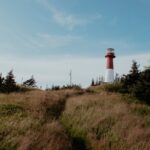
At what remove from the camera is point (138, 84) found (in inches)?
1275

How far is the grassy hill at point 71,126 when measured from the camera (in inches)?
643

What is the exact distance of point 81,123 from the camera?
20.2 metres

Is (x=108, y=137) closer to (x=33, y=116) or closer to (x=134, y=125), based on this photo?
(x=134, y=125)

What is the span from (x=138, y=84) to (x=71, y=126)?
1371cm

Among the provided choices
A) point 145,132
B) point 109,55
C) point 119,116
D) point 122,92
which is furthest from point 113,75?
point 145,132

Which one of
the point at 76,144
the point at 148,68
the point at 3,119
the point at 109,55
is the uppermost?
the point at 109,55

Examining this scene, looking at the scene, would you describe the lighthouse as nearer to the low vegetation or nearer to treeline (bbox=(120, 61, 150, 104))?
treeline (bbox=(120, 61, 150, 104))

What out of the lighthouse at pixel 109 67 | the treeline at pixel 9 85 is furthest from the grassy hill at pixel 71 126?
the lighthouse at pixel 109 67

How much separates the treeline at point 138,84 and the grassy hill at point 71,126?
5.99 m

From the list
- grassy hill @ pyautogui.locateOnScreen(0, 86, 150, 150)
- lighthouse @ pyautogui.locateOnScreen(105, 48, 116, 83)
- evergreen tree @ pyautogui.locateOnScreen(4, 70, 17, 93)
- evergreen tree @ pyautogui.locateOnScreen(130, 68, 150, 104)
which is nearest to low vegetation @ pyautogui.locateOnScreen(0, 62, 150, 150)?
grassy hill @ pyautogui.locateOnScreen(0, 86, 150, 150)

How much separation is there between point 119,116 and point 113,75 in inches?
1062

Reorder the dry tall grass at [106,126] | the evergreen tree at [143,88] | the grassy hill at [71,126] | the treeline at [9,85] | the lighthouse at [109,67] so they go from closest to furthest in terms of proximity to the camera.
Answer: the grassy hill at [71,126] → the dry tall grass at [106,126] → the evergreen tree at [143,88] → the treeline at [9,85] → the lighthouse at [109,67]

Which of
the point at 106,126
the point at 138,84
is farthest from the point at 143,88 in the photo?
the point at 106,126

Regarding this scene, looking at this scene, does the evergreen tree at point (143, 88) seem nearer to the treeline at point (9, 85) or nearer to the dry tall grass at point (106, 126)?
the dry tall grass at point (106, 126)
